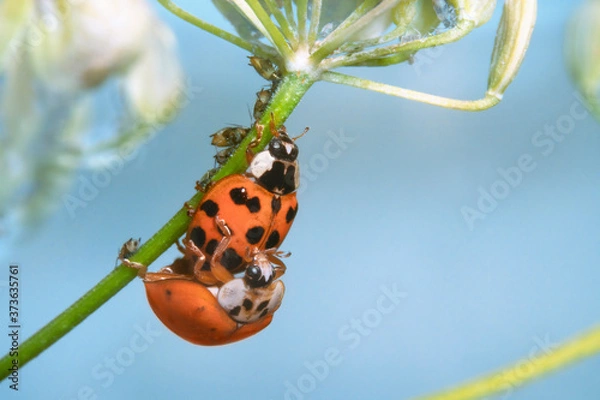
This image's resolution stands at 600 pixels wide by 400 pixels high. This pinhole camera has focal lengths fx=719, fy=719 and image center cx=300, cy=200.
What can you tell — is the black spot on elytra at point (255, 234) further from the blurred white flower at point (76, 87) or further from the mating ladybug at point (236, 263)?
the blurred white flower at point (76, 87)

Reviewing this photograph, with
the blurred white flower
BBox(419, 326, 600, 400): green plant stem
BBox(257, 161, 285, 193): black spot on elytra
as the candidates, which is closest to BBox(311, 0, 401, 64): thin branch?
BBox(257, 161, 285, 193): black spot on elytra

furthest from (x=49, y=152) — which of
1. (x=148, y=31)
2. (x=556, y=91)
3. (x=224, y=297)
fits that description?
(x=556, y=91)

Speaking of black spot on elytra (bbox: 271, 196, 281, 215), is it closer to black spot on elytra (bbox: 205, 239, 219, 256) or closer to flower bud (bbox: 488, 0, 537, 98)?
black spot on elytra (bbox: 205, 239, 219, 256)

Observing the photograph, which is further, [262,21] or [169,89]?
[169,89]

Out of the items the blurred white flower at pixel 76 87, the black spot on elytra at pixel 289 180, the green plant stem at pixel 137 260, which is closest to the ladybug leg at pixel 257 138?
the green plant stem at pixel 137 260

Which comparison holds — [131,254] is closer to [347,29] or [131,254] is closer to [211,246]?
[211,246]

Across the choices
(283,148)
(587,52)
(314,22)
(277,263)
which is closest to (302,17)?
(314,22)

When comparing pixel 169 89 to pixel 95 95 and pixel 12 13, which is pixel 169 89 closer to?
pixel 95 95
